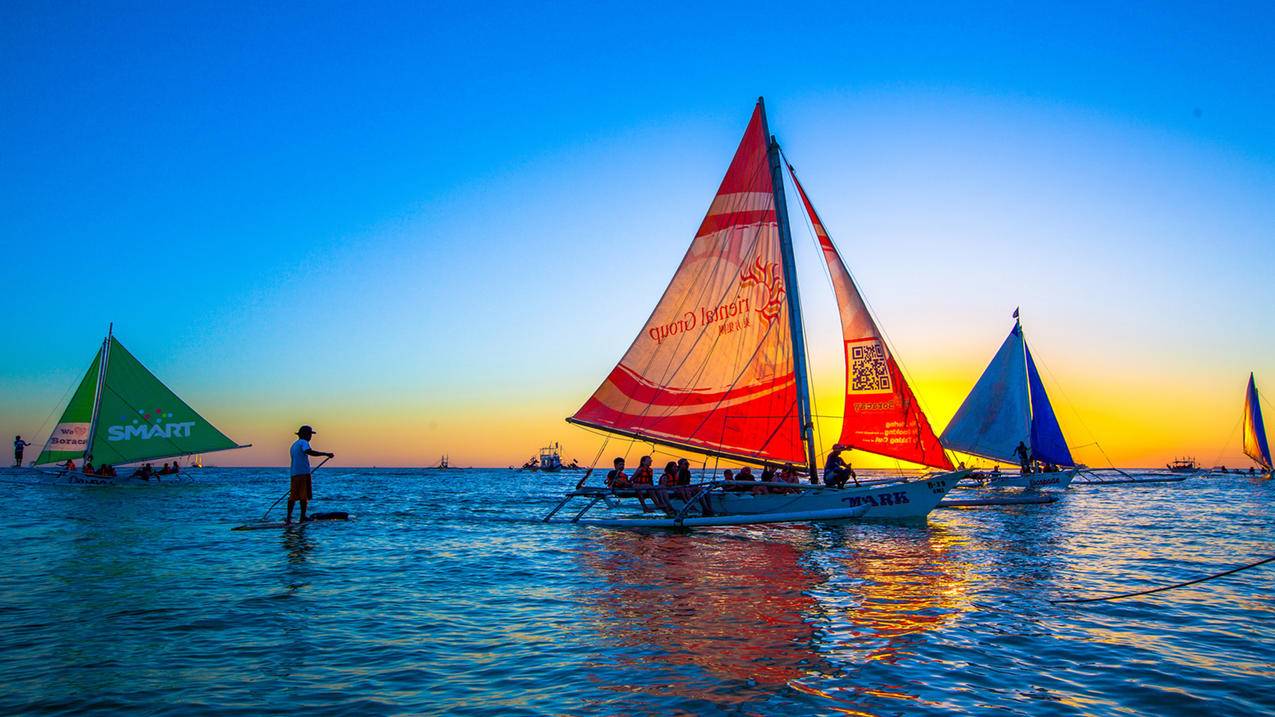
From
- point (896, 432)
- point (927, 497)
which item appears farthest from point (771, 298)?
point (927, 497)

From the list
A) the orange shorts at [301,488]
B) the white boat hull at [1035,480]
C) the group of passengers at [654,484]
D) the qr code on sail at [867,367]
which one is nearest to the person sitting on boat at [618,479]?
the group of passengers at [654,484]

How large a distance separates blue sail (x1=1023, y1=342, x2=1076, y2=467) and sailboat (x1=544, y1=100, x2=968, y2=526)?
34.7 m

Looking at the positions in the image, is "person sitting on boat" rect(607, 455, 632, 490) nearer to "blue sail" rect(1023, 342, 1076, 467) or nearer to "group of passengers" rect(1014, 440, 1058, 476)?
"group of passengers" rect(1014, 440, 1058, 476)

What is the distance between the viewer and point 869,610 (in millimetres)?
10828

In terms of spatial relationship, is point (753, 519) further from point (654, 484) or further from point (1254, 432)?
point (1254, 432)

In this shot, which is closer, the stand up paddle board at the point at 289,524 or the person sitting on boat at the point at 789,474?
the stand up paddle board at the point at 289,524

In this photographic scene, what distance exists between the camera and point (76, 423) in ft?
160

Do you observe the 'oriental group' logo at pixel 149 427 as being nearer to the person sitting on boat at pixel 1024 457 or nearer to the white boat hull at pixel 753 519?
the white boat hull at pixel 753 519

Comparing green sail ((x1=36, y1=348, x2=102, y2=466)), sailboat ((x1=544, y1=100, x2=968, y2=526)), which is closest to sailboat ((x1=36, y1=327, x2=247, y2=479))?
green sail ((x1=36, y1=348, x2=102, y2=466))

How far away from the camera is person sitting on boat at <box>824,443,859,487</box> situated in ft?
78.4

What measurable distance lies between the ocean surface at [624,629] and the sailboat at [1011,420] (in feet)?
109

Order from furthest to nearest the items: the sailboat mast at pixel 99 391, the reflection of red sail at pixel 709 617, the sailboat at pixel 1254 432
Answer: the sailboat at pixel 1254 432, the sailboat mast at pixel 99 391, the reflection of red sail at pixel 709 617

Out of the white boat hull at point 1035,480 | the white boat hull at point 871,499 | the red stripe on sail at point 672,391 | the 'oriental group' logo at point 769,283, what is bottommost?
the white boat hull at point 1035,480

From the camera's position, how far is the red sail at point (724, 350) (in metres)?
24.4
